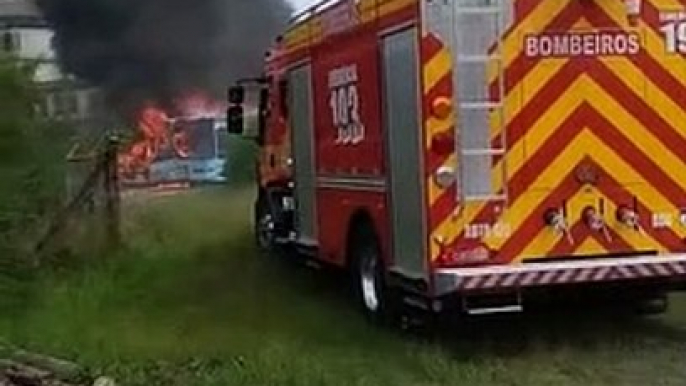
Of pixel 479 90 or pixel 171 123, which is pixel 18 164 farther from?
pixel 171 123

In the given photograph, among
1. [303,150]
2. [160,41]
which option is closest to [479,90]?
[303,150]

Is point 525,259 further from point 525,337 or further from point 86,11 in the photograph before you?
point 86,11

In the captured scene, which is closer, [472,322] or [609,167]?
[609,167]

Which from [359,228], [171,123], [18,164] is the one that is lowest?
[359,228]

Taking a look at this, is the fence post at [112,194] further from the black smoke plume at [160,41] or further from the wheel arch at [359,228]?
the black smoke plume at [160,41]

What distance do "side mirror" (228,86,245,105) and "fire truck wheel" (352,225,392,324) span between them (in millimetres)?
5524

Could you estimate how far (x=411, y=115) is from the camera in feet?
38.5

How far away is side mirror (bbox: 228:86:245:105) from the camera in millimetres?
19109

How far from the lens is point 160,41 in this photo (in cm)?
3522

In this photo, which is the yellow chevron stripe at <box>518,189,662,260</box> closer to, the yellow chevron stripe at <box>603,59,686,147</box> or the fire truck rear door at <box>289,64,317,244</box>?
the yellow chevron stripe at <box>603,59,686,147</box>

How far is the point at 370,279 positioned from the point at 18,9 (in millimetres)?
19049

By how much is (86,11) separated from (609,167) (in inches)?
923


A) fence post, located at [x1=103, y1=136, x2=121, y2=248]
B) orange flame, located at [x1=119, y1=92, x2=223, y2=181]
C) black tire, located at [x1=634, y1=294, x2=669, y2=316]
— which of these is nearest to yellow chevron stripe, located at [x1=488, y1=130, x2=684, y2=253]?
black tire, located at [x1=634, y1=294, x2=669, y2=316]

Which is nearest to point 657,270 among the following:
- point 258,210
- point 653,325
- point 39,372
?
point 653,325
